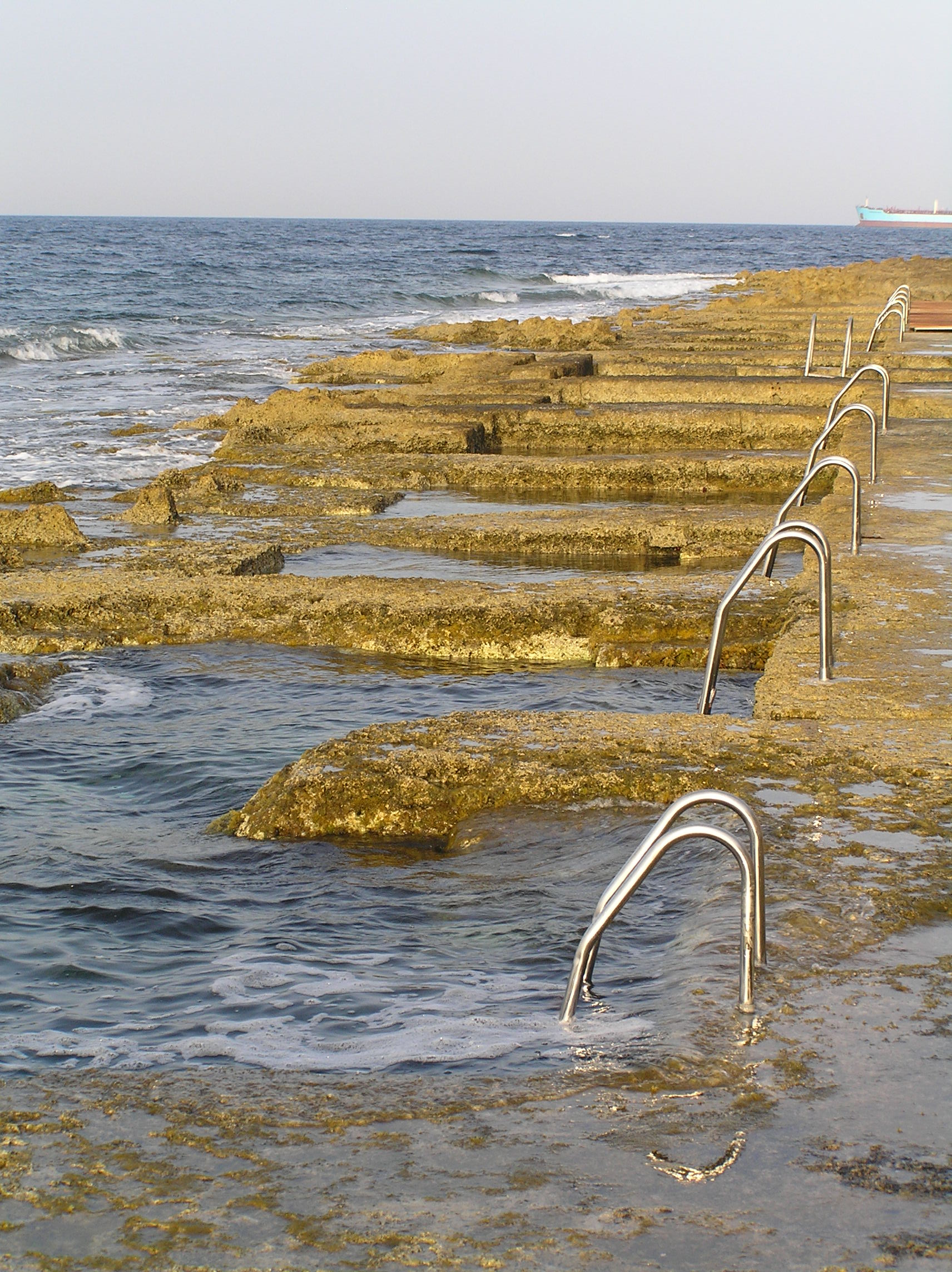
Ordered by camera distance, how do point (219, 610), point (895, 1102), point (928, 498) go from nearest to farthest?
point (895, 1102) → point (219, 610) → point (928, 498)

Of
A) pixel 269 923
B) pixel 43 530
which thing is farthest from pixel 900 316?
pixel 269 923

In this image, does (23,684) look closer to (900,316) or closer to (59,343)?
(900,316)

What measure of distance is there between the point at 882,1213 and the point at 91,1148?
1374mm

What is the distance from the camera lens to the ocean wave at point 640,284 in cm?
4669

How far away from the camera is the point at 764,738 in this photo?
4227 millimetres

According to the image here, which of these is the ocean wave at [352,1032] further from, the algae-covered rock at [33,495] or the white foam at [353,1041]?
the algae-covered rock at [33,495]

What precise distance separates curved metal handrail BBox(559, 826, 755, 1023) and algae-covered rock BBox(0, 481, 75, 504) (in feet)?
28.0

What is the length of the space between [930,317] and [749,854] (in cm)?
1977

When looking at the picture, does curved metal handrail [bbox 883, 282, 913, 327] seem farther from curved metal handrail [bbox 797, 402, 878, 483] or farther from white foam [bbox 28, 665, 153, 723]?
white foam [bbox 28, 665, 153, 723]

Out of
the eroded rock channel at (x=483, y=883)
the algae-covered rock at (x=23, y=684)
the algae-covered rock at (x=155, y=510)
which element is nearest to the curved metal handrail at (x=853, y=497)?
the eroded rock channel at (x=483, y=883)

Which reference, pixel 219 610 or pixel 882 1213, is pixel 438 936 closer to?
pixel 882 1213

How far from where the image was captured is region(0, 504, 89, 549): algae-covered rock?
866 cm

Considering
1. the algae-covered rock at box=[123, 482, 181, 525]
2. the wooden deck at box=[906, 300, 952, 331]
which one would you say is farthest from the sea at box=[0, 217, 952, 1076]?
the wooden deck at box=[906, 300, 952, 331]

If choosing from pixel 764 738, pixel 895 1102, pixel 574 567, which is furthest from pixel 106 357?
pixel 895 1102
